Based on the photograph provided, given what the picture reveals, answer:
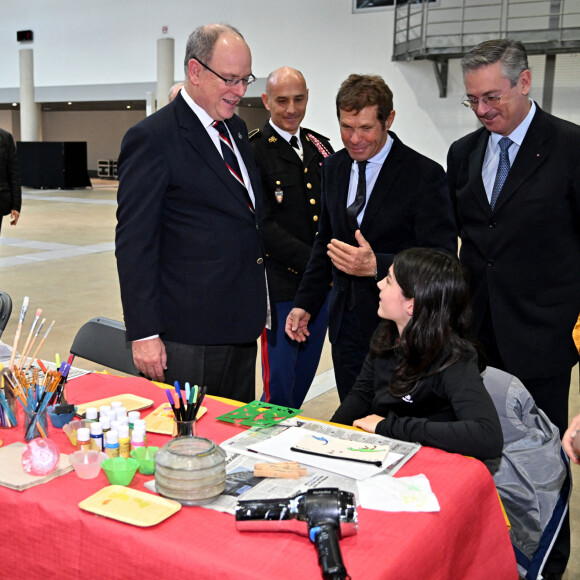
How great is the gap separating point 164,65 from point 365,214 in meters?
15.8

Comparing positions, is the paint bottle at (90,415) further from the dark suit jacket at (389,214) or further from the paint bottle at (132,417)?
the dark suit jacket at (389,214)

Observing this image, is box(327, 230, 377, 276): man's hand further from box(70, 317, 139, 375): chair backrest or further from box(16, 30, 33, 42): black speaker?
box(16, 30, 33, 42): black speaker

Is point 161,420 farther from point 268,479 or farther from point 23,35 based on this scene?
point 23,35

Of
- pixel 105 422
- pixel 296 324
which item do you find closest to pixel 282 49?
pixel 296 324

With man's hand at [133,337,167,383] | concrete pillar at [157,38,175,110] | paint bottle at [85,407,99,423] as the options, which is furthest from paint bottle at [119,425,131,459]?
concrete pillar at [157,38,175,110]

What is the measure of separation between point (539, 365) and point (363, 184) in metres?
0.85

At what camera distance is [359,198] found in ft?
8.01

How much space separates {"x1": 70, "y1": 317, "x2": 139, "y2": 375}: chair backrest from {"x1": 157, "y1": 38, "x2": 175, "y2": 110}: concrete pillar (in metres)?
14.9

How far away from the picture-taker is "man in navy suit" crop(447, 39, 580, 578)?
219 cm

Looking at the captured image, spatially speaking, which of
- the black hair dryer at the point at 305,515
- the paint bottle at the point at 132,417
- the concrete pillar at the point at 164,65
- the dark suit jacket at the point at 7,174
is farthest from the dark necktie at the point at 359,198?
the concrete pillar at the point at 164,65

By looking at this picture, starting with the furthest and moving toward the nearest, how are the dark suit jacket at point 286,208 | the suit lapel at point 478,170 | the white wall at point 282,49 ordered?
1. the white wall at point 282,49
2. the dark suit jacket at point 286,208
3. the suit lapel at point 478,170

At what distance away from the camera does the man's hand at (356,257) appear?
2273 millimetres

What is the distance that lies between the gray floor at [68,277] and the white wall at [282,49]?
5373mm

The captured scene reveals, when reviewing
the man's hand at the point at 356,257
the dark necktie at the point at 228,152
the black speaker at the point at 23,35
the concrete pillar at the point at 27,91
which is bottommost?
the man's hand at the point at 356,257
